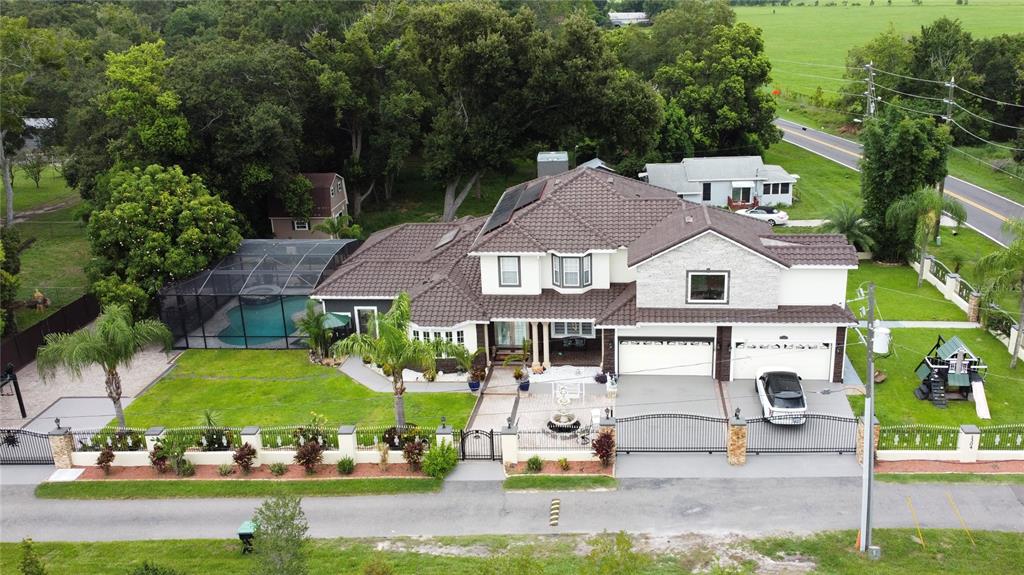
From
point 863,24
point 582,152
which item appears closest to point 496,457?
point 582,152

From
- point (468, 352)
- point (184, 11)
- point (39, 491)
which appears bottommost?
point (39, 491)

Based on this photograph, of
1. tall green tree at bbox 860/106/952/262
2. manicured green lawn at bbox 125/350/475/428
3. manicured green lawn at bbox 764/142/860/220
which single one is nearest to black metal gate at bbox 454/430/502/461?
manicured green lawn at bbox 125/350/475/428

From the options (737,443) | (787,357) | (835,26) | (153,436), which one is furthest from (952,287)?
(835,26)

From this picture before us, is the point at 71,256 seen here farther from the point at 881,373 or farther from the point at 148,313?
the point at 881,373

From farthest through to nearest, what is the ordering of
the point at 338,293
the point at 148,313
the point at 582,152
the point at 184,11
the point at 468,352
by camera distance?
the point at 184,11 < the point at 582,152 < the point at 148,313 < the point at 338,293 < the point at 468,352

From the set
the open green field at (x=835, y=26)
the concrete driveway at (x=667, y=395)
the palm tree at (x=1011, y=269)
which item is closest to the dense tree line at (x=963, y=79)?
the open green field at (x=835, y=26)

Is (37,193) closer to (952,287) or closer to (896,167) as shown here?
(896,167)

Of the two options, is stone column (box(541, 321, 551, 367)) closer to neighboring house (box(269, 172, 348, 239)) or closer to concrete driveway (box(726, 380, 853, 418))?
concrete driveway (box(726, 380, 853, 418))
